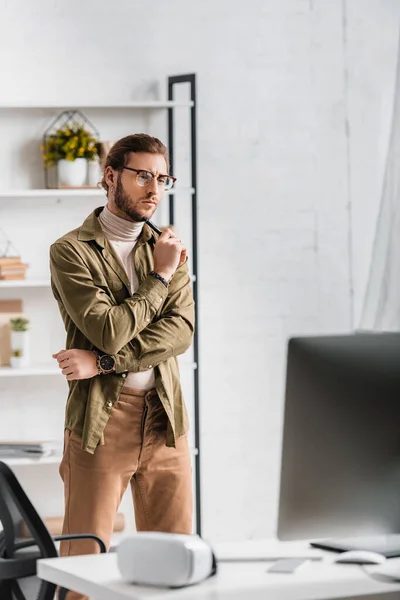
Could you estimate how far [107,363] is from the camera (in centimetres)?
253

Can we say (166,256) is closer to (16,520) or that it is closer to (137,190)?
(137,190)

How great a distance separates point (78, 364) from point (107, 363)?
0.08 meters

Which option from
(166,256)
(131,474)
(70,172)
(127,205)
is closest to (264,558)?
(131,474)

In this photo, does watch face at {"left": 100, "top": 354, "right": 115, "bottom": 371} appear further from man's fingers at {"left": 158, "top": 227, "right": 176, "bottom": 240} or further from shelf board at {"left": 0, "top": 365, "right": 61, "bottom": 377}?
shelf board at {"left": 0, "top": 365, "right": 61, "bottom": 377}

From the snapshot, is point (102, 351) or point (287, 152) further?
point (287, 152)

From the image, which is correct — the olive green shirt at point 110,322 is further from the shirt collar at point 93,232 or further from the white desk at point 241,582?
the white desk at point 241,582

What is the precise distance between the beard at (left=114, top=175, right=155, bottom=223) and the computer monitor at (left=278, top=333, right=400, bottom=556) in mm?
1181

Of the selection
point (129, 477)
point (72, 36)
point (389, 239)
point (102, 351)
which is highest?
point (72, 36)

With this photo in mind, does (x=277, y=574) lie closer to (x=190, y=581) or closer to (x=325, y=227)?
(x=190, y=581)

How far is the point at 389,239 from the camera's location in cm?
368

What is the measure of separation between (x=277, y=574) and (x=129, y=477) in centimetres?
106

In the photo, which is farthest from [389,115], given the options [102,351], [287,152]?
[102,351]

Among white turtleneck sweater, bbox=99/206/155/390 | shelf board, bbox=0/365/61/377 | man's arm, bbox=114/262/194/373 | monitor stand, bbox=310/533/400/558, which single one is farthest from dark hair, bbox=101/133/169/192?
monitor stand, bbox=310/533/400/558

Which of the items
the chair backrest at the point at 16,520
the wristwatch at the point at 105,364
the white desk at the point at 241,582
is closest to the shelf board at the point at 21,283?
the wristwatch at the point at 105,364
